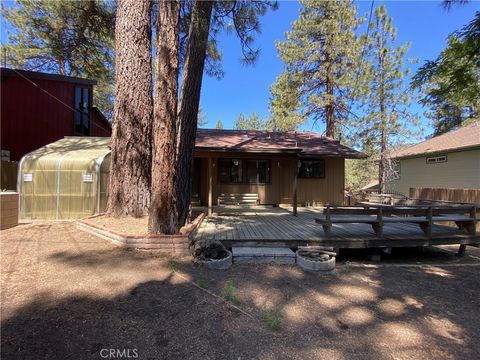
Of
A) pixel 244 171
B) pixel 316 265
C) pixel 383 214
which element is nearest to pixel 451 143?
pixel 244 171

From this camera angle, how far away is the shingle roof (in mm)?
10406

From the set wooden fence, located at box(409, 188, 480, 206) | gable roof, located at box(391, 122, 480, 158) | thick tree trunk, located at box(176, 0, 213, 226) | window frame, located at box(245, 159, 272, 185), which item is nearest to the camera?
thick tree trunk, located at box(176, 0, 213, 226)

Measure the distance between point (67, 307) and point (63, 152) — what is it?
8818 millimetres

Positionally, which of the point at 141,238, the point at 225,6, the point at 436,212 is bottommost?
the point at 141,238

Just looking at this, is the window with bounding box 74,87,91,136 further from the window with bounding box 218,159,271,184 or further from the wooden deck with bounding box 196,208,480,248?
the wooden deck with bounding box 196,208,480,248

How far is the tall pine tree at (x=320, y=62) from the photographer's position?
16328 mm

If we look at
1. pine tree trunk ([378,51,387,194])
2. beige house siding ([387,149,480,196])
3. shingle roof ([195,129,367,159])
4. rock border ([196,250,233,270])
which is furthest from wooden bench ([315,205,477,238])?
pine tree trunk ([378,51,387,194])

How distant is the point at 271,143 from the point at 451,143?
410 inches

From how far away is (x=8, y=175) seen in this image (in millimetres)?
11664

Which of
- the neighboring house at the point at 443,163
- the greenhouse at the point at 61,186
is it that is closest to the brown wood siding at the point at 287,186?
the greenhouse at the point at 61,186

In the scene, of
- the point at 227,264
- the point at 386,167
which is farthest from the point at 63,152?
the point at 386,167

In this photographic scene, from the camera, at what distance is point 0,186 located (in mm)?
11156

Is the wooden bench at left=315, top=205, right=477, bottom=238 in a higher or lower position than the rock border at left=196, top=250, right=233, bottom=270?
higher

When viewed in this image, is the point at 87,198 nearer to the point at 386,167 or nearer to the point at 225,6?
the point at 225,6
